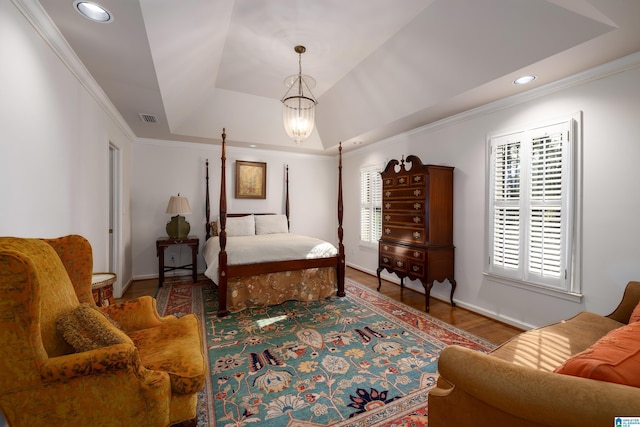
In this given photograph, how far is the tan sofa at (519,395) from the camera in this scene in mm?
745

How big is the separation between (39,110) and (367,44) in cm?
295

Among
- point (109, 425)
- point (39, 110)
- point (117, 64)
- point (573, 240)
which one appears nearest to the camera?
point (109, 425)

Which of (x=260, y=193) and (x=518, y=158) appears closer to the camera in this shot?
(x=518, y=158)

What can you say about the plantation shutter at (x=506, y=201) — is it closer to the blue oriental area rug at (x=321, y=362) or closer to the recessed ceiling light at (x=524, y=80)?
the recessed ceiling light at (x=524, y=80)

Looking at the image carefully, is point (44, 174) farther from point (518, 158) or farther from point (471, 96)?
point (518, 158)

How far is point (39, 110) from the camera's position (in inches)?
70.7

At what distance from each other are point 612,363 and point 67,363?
1891 mm

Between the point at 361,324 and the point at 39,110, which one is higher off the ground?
the point at 39,110

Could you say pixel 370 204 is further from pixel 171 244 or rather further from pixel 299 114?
pixel 171 244

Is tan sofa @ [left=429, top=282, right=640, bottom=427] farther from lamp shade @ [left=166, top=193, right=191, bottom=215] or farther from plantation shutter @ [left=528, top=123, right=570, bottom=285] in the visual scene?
lamp shade @ [left=166, top=193, right=191, bottom=215]

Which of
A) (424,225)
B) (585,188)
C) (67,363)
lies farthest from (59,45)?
(585,188)

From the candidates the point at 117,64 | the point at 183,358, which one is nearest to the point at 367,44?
the point at 117,64

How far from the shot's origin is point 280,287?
11.7 ft

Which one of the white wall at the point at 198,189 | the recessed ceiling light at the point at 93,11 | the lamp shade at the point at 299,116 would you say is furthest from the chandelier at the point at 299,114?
the white wall at the point at 198,189
